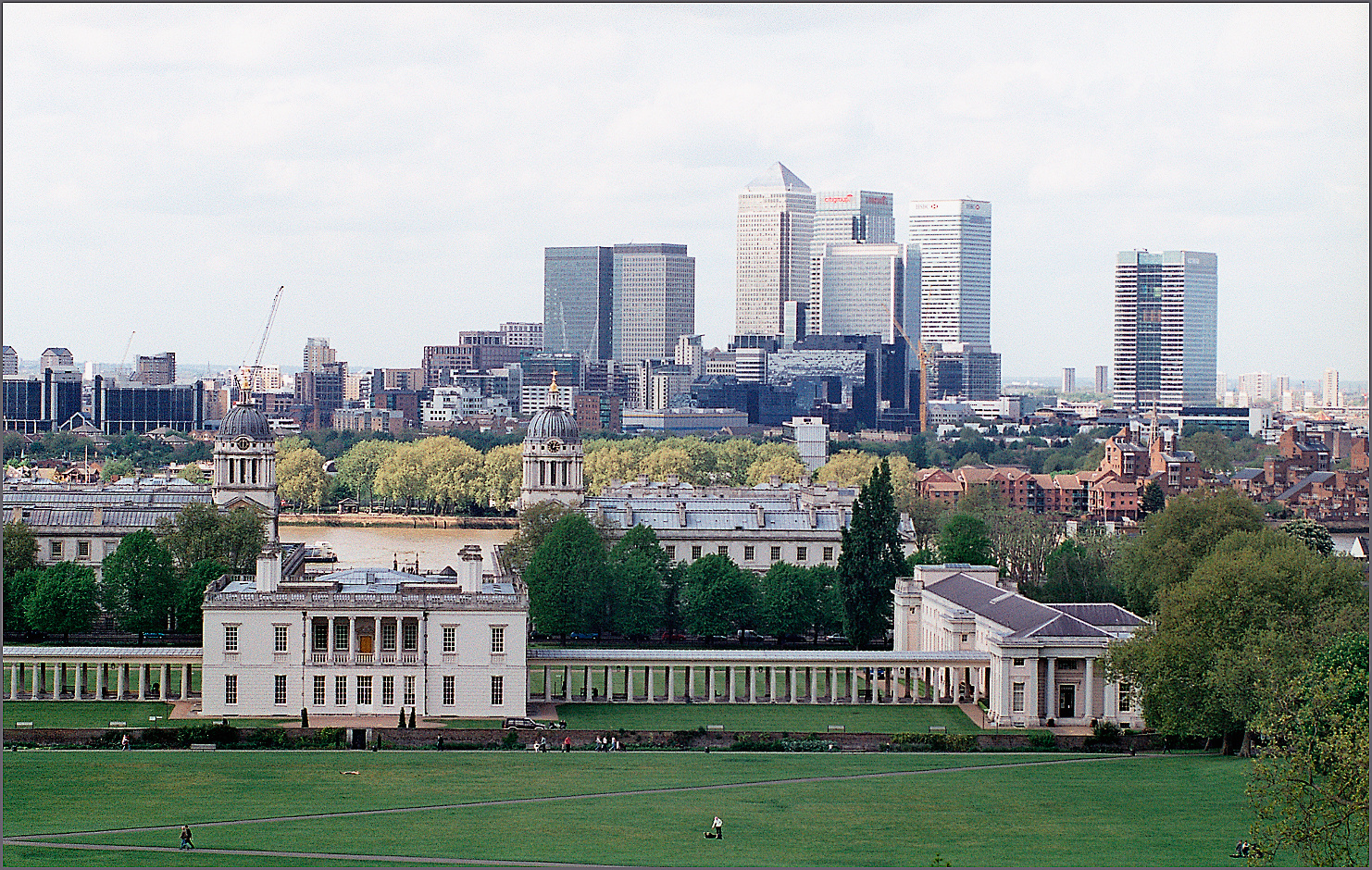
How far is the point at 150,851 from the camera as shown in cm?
5072

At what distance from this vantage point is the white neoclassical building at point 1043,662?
71.1 m

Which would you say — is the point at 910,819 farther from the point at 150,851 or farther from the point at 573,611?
the point at 573,611

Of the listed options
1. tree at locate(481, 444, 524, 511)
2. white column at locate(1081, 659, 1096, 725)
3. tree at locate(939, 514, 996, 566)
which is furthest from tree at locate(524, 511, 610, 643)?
tree at locate(481, 444, 524, 511)

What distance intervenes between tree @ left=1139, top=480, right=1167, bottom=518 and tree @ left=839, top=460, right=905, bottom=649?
7078 cm

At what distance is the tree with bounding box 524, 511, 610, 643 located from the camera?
84.2 metres

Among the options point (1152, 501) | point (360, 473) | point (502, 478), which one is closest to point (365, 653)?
point (502, 478)

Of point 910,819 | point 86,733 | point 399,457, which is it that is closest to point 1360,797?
point 910,819

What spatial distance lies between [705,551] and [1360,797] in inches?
2378

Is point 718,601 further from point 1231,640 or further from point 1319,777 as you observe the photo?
point 1319,777

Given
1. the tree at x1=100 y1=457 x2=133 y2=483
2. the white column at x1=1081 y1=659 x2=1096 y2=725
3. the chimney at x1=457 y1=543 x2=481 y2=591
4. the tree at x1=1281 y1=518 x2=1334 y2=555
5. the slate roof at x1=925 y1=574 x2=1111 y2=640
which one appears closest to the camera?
the white column at x1=1081 y1=659 x2=1096 y2=725

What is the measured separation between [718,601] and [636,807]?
29.6 m

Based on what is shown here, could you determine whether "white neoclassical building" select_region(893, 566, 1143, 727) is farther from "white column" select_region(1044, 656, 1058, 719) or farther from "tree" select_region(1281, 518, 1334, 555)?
"tree" select_region(1281, 518, 1334, 555)

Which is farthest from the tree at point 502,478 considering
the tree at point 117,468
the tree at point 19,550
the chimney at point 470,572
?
the chimney at point 470,572

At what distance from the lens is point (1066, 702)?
71688mm
